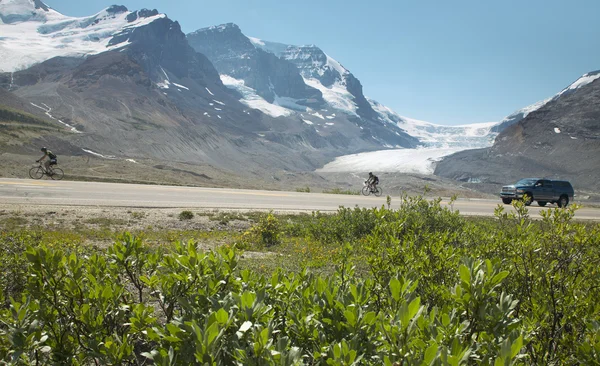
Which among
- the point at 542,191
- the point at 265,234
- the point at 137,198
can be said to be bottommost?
the point at 265,234

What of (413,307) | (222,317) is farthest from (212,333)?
(413,307)

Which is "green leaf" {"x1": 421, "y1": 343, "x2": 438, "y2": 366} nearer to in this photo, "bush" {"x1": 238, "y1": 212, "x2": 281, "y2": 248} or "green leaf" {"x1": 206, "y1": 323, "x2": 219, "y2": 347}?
"green leaf" {"x1": 206, "y1": 323, "x2": 219, "y2": 347}

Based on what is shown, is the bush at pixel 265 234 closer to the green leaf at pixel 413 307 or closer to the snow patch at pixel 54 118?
the green leaf at pixel 413 307

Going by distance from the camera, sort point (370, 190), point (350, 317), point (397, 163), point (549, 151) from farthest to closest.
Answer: point (397, 163) < point (549, 151) < point (370, 190) < point (350, 317)

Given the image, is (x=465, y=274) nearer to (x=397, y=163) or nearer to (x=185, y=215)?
(x=185, y=215)

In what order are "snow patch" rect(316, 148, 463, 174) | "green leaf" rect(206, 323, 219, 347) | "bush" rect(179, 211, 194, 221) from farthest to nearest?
"snow patch" rect(316, 148, 463, 174) → "bush" rect(179, 211, 194, 221) → "green leaf" rect(206, 323, 219, 347)

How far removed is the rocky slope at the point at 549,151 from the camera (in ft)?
220

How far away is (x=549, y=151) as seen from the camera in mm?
76000

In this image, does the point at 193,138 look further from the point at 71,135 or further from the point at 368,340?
the point at 368,340

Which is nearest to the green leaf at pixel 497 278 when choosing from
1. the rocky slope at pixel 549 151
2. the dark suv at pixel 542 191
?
the dark suv at pixel 542 191

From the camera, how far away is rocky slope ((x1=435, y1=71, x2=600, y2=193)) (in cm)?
6694

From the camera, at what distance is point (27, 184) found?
16875 millimetres

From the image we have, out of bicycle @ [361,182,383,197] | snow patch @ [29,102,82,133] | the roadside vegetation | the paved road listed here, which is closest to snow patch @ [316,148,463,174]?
bicycle @ [361,182,383,197]

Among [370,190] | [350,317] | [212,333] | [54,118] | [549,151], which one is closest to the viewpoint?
→ [212,333]
